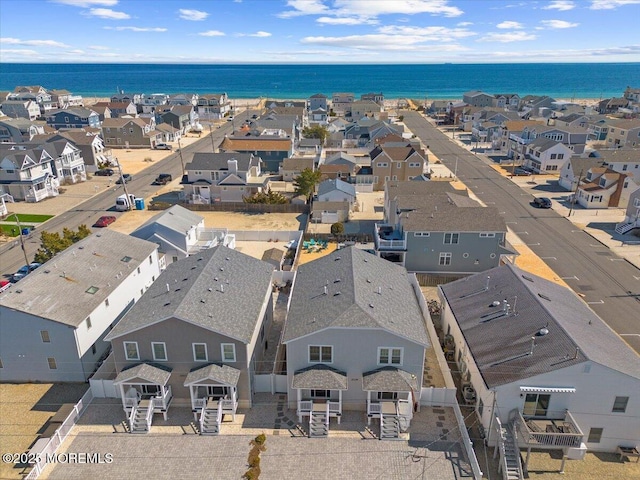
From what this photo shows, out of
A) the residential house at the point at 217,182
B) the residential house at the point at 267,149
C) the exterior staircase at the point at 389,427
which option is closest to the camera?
the exterior staircase at the point at 389,427

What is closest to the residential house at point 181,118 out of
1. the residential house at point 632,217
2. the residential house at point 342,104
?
the residential house at point 342,104

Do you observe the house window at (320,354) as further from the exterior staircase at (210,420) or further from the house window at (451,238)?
the house window at (451,238)

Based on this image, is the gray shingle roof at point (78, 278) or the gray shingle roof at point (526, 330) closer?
the gray shingle roof at point (526, 330)

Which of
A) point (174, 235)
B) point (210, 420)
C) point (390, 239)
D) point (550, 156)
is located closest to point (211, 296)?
point (210, 420)

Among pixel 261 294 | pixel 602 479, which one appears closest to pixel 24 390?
pixel 261 294

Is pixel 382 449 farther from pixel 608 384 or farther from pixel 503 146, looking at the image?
pixel 503 146

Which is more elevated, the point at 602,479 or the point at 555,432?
the point at 555,432
